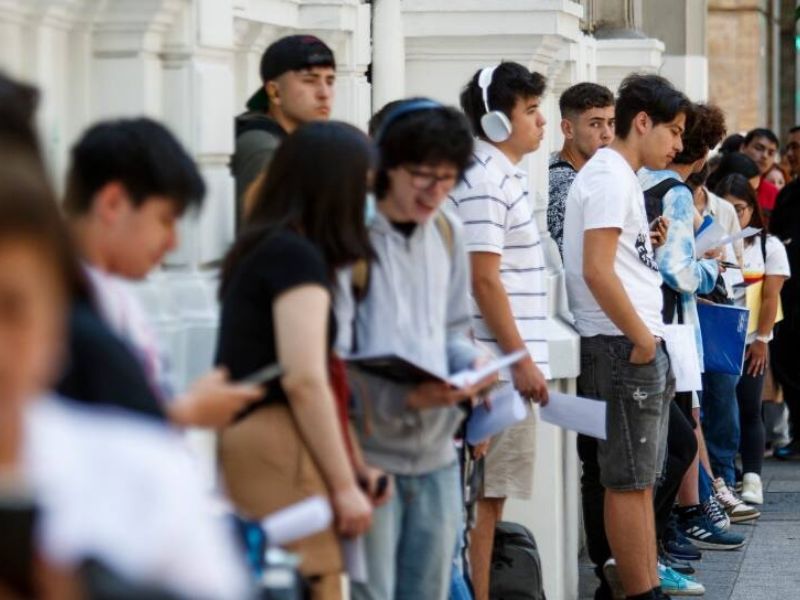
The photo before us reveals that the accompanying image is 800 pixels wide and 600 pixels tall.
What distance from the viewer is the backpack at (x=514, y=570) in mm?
6488

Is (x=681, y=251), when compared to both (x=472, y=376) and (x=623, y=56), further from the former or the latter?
(x=472, y=376)

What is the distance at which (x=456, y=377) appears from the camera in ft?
15.0

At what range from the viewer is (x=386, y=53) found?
285 inches

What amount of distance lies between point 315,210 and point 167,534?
7.51 feet

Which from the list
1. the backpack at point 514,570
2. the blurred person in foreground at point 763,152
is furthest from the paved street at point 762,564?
the blurred person in foreground at point 763,152

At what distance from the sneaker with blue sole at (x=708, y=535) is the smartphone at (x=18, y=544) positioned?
7650 mm

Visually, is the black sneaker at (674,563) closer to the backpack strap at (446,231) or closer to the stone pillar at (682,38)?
the backpack strap at (446,231)

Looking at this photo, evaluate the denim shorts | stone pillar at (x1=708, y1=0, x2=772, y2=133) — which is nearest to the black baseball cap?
the denim shorts

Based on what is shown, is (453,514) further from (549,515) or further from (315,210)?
(549,515)

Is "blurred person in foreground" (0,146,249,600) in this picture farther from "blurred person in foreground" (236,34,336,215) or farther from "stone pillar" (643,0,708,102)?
"stone pillar" (643,0,708,102)

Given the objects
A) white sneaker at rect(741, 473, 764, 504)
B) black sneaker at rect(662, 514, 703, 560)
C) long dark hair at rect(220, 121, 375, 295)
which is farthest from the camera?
white sneaker at rect(741, 473, 764, 504)

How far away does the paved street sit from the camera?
8.22 m

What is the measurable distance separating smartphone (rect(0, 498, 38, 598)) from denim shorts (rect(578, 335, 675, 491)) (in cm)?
508

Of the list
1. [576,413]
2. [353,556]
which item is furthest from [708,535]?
[353,556]
